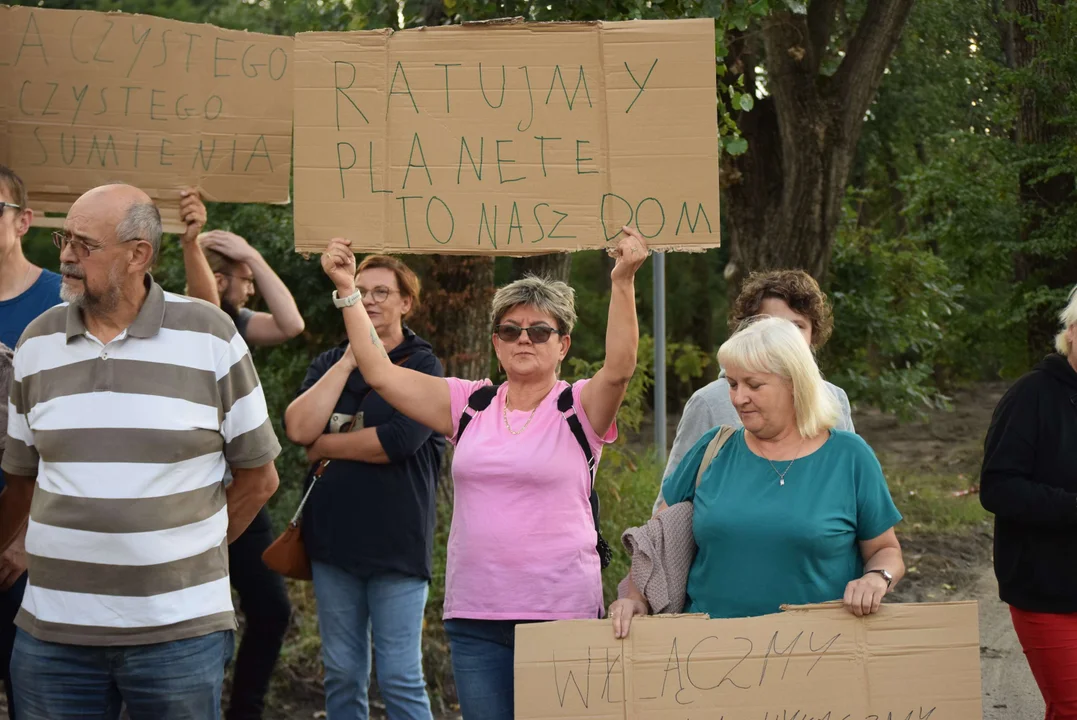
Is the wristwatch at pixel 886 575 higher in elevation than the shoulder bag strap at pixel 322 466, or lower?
lower

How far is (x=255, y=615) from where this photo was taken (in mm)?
5203

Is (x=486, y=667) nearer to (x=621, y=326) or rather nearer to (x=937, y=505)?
(x=621, y=326)

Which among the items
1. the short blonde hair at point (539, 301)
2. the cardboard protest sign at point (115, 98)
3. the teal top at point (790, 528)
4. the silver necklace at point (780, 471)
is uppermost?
the cardboard protest sign at point (115, 98)

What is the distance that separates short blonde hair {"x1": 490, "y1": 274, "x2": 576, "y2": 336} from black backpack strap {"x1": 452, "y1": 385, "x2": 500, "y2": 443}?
214 millimetres

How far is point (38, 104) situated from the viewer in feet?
14.8

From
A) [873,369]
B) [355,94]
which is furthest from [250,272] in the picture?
[873,369]

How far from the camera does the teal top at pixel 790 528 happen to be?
11.1 ft

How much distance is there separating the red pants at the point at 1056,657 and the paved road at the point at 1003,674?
235cm

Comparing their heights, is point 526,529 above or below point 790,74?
below

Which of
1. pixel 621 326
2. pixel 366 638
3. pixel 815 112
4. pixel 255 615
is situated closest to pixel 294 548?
pixel 366 638

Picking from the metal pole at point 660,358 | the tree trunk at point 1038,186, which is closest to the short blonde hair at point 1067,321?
the metal pole at point 660,358

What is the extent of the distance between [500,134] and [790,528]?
58.0 inches

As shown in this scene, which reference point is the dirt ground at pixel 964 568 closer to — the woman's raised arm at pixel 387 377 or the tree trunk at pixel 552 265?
the tree trunk at pixel 552 265

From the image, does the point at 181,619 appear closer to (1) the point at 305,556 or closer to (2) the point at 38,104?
(1) the point at 305,556
